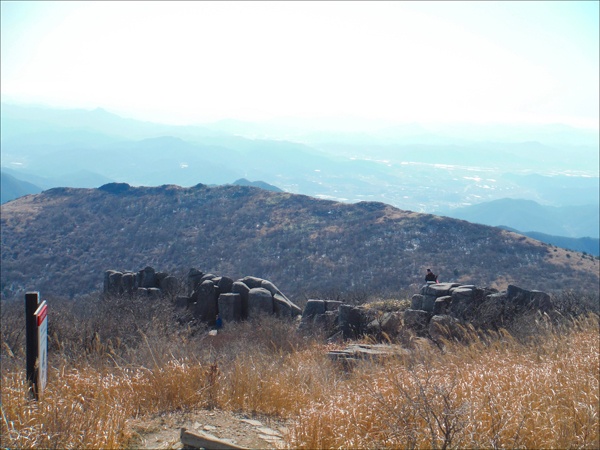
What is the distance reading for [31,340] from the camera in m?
5.22

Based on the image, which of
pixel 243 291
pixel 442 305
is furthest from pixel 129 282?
pixel 442 305

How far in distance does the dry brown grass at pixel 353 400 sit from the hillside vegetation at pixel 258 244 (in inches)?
1122

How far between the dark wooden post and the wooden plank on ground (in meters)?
1.55

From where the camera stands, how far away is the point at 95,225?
57.7 m

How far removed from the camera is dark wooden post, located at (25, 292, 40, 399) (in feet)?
17.1

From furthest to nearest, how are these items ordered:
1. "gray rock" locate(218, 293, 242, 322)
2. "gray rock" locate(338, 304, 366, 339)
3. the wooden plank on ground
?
"gray rock" locate(218, 293, 242, 322), "gray rock" locate(338, 304, 366, 339), the wooden plank on ground

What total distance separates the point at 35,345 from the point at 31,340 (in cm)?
6

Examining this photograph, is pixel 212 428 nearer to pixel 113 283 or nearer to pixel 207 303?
pixel 207 303

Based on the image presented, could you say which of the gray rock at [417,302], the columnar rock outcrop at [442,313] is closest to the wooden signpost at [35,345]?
the columnar rock outcrop at [442,313]

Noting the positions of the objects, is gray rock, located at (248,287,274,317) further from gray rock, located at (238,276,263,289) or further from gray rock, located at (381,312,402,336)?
gray rock, located at (381,312,402,336)

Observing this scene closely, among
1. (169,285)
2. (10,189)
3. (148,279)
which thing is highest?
(148,279)

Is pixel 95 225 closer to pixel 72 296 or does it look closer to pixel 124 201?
pixel 124 201

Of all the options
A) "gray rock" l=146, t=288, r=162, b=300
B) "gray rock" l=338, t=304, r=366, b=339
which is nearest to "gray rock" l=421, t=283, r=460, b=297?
"gray rock" l=338, t=304, r=366, b=339

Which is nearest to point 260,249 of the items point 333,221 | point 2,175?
point 333,221
